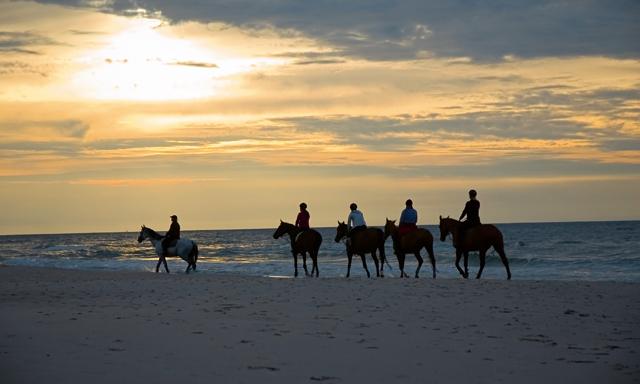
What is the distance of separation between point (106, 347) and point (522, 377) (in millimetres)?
4926

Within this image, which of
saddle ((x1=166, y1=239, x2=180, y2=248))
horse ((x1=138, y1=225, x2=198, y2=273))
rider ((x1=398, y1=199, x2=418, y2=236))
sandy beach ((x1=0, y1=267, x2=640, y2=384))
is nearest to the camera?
sandy beach ((x1=0, y1=267, x2=640, y2=384))

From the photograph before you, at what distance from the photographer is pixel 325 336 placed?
10.2 m

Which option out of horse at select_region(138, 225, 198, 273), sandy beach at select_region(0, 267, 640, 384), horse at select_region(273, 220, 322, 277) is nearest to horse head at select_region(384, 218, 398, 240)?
horse at select_region(273, 220, 322, 277)

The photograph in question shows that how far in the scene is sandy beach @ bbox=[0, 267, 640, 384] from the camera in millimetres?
7996

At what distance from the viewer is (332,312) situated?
12617 mm

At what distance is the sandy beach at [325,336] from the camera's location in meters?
8.00

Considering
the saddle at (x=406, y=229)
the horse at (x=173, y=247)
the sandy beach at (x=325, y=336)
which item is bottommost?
the sandy beach at (x=325, y=336)

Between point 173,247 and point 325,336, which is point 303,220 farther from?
point 325,336

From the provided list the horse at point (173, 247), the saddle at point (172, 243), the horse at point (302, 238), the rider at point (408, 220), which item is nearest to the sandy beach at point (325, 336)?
the rider at point (408, 220)

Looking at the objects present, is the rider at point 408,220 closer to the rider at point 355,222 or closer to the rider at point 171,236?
the rider at point 355,222

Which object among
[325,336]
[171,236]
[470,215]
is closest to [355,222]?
[470,215]

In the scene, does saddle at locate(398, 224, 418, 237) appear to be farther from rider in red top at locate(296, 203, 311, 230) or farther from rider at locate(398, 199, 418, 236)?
rider in red top at locate(296, 203, 311, 230)

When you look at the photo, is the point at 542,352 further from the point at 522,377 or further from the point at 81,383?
the point at 81,383

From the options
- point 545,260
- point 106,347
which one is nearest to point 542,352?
point 106,347
